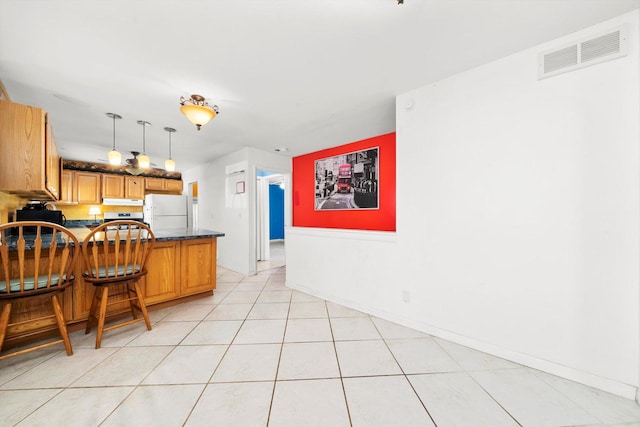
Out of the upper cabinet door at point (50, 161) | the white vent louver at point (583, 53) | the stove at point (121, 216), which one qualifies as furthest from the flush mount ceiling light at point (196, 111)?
the stove at point (121, 216)

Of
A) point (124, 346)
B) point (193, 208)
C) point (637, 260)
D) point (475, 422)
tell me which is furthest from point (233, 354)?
point (193, 208)

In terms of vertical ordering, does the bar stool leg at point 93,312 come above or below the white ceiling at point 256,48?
below

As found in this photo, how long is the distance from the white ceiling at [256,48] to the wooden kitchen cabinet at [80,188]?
2886 mm

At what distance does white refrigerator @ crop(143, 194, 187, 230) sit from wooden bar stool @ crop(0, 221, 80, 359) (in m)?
3.35

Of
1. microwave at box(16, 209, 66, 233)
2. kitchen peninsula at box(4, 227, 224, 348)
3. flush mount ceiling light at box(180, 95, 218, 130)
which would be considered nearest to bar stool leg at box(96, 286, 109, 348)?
kitchen peninsula at box(4, 227, 224, 348)

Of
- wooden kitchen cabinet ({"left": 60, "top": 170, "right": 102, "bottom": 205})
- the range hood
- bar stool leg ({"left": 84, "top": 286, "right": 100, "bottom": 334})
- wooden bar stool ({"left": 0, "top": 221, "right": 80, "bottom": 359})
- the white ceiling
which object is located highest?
the white ceiling

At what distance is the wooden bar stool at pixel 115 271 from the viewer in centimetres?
190

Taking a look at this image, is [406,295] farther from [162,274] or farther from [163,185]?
[163,185]

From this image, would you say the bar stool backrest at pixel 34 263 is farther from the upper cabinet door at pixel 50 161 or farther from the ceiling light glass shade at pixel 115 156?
the ceiling light glass shade at pixel 115 156

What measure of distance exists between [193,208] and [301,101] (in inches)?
190

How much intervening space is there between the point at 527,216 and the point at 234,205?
413 centimetres

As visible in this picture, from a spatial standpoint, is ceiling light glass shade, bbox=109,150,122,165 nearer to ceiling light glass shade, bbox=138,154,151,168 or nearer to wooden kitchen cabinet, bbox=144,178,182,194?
ceiling light glass shade, bbox=138,154,151,168

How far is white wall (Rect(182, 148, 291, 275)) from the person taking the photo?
410 cm

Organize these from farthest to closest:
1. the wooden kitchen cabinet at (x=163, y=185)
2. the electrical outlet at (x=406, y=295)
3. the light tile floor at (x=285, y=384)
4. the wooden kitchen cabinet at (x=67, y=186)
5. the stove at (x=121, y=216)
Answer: the wooden kitchen cabinet at (x=163, y=185) → the stove at (x=121, y=216) → the wooden kitchen cabinet at (x=67, y=186) → the electrical outlet at (x=406, y=295) → the light tile floor at (x=285, y=384)
